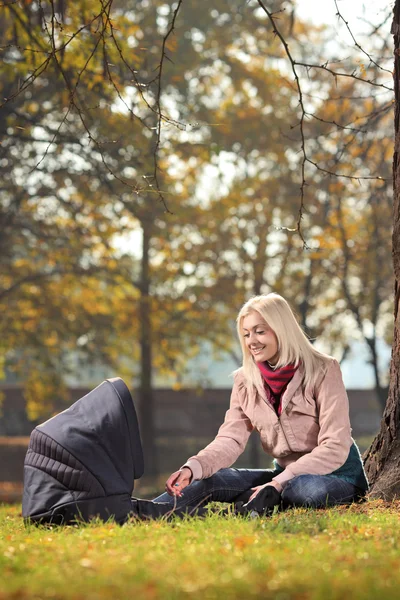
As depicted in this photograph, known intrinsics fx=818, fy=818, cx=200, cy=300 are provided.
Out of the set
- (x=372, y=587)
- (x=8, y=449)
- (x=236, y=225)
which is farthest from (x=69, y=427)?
(x=8, y=449)

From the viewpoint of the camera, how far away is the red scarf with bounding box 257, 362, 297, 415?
4836 mm

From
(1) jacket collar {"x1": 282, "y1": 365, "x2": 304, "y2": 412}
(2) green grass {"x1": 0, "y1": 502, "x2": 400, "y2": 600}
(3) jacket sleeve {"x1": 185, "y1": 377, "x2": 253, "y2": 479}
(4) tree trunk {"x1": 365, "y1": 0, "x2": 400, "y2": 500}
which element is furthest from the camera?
(4) tree trunk {"x1": 365, "y1": 0, "x2": 400, "y2": 500}

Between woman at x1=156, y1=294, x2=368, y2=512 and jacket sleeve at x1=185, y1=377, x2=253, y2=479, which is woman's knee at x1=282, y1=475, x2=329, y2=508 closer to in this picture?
woman at x1=156, y1=294, x2=368, y2=512

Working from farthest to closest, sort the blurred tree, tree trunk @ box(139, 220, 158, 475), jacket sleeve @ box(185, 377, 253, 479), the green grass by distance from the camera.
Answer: tree trunk @ box(139, 220, 158, 475), the blurred tree, jacket sleeve @ box(185, 377, 253, 479), the green grass

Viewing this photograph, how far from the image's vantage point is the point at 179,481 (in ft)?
15.0

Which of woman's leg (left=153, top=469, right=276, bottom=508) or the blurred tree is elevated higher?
the blurred tree

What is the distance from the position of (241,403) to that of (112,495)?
3.73 ft

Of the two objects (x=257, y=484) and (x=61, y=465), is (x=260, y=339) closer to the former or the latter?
(x=257, y=484)

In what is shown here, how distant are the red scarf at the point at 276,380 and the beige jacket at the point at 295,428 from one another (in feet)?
0.14

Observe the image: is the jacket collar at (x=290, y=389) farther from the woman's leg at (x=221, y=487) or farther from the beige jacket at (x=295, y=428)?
the woman's leg at (x=221, y=487)

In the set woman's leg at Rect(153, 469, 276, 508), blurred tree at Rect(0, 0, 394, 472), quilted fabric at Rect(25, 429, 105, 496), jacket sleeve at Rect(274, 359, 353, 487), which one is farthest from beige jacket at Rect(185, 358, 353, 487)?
blurred tree at Rect(0, 0, 394, 472)

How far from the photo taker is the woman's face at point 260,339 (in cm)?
486

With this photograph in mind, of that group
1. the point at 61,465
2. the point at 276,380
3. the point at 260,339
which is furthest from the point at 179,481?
the point at 260,339

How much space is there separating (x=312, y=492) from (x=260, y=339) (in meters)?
0.93
